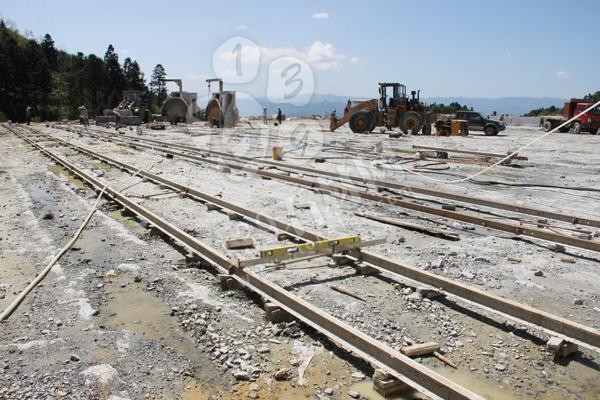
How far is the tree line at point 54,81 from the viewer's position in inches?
2539

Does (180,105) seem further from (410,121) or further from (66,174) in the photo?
(66,174)

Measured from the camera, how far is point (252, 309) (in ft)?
16.5

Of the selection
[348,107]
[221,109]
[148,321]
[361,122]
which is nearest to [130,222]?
[148,321]

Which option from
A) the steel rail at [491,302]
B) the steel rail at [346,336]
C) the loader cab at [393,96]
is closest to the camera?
the steel rail at [346,336]

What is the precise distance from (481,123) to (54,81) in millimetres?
64747

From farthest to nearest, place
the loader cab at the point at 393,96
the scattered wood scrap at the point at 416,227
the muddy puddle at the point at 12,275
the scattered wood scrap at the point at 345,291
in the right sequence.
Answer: the loader cab at the point at 393,96 < the scattered wood scrap at the point at 416,227 < the muddy puddle at the point at 12,275 < the scattered wood scrap at the point at 345,291

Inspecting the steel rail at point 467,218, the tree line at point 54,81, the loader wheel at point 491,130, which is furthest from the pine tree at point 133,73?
the steel rail at point 467,218

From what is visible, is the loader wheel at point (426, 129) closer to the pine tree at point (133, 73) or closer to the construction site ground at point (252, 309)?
the construction site ground at point (252, 309)

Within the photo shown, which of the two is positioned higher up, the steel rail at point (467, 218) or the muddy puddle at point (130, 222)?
the steel rail at point (467, 218)

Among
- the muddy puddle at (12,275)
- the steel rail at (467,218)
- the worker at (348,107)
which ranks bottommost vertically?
the muddy puddle at (12,275)

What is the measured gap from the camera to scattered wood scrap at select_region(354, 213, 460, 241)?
7617mm

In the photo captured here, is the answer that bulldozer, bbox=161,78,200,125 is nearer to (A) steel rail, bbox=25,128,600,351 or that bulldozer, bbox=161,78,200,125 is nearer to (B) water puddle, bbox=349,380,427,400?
(A) steel rail, bbox=25,128,600,351

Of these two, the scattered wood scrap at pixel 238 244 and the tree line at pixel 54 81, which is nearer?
the scattered wood scrap at pixel 238 244

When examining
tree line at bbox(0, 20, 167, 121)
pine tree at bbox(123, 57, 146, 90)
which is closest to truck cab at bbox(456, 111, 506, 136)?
tree line at bbox(0, 20, 167, 121)
